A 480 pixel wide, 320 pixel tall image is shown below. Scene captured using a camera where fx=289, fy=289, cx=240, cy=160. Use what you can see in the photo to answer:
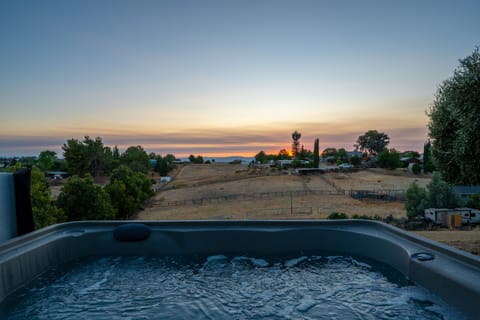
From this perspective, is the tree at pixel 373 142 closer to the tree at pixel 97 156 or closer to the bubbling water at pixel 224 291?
Answer: the tree at pixel 97 156

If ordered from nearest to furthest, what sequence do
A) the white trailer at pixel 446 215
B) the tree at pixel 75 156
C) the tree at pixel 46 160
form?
the white trailer at pixel 446 215, the tree at pixel 75 156, the tree at pixel 46 160

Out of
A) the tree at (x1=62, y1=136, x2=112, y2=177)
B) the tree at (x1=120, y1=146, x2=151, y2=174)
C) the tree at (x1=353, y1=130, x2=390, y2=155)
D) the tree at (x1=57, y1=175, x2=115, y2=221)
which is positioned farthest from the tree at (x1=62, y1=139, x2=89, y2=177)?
the tree at (x1=353, y1=130, x2=390, y2=155)

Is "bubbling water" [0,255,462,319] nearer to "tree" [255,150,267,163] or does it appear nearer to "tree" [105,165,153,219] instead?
"tree" [105,165,153,219]

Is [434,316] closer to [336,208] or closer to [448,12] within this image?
[448,12]

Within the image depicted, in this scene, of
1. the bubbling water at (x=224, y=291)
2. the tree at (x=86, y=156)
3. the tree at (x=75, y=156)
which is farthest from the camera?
the tree at (x=86, y=156)

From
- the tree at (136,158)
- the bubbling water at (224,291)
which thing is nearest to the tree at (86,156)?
the tree at (136,158)

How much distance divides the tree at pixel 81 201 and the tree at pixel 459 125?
1111 centimetres

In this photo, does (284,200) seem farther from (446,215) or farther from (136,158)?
(136,158)

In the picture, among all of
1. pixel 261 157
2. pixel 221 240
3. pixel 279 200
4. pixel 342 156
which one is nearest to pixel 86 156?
pixel 279 200

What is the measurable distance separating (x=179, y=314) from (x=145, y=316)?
0.91 feet

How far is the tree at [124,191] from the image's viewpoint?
15.0 meters

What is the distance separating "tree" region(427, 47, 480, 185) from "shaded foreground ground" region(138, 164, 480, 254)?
1269mm

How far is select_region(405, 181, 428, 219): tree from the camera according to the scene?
11.2m

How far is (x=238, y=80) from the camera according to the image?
9875 mm
